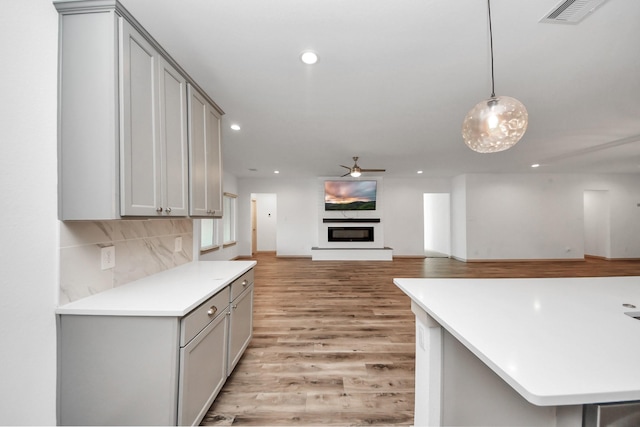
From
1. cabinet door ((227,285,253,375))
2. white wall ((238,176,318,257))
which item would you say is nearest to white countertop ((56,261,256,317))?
cabinet door ((227,285,253,375))

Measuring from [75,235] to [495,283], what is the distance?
8.64 feet

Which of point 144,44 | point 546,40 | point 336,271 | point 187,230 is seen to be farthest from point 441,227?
point 144,44

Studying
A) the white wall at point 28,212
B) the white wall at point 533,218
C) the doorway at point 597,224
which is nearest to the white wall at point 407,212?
the white wall at point 533,218

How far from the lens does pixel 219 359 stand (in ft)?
5.55

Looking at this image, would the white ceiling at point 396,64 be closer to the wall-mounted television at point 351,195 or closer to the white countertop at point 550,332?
the white countertop at point 550,332

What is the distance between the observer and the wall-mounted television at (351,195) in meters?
7.51

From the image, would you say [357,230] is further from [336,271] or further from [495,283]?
[495,283]

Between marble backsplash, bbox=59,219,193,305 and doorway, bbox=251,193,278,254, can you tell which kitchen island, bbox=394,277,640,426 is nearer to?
marble backsplash, bbox=59,219,193,305

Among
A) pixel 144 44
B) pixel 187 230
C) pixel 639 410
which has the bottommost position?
pixel 639 410

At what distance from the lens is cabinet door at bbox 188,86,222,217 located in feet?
6.22

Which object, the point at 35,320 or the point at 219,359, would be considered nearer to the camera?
the point at 35,320

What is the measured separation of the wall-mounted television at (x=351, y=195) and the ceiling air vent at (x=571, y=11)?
596 centimetres

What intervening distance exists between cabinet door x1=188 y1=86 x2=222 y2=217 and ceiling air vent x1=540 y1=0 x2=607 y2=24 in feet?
8.09

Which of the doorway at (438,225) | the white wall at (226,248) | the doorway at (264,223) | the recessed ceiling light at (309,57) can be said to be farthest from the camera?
the doorway at (264,223)
